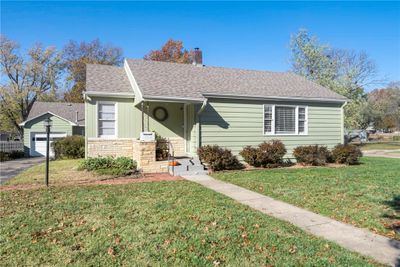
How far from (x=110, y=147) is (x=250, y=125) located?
610cm

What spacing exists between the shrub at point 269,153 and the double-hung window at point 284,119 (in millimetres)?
1445

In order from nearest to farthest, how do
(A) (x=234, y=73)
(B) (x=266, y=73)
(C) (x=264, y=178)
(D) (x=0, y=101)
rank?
(C) (x=264, y=178)
(A) (x=234, y=73)
(B) (x=266, y=73)
(D) (x=0, y=101)

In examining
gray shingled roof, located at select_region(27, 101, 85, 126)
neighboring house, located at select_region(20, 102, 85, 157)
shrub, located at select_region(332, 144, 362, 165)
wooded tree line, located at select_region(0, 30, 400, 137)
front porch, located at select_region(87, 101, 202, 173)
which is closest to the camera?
front porch, located at select_region(87, 101, 202, 173)

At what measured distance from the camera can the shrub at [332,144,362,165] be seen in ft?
40.5

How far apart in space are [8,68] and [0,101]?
3.89 meters

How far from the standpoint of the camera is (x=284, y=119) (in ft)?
43.2

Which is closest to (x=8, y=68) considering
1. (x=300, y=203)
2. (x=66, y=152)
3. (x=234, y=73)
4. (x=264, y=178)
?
(x=66, y=152)

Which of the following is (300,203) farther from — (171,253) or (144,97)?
(144,97)

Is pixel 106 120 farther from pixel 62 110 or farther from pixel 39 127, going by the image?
pixel 62 110

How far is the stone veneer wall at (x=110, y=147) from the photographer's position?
11.6m

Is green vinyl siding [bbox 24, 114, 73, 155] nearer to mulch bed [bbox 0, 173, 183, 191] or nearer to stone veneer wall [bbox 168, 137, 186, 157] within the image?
stone veneer wall [bbox 168, 137, 186, 157]

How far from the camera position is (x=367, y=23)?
1778cm

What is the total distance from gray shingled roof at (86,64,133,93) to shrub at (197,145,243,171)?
14.5 ft

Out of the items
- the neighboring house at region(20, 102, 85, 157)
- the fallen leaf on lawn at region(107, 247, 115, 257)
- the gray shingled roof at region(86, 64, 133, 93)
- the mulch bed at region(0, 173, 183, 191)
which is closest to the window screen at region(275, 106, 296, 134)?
the mulch bed at region(0, 173, 183, 191)
